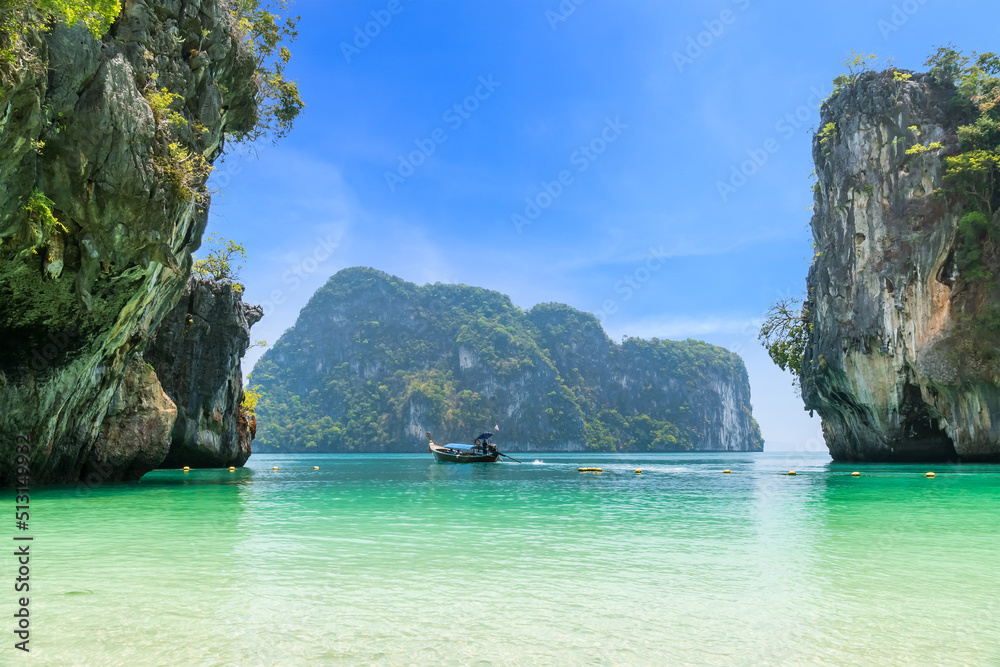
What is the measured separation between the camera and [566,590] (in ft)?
19.6

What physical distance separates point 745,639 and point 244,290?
1142 inches

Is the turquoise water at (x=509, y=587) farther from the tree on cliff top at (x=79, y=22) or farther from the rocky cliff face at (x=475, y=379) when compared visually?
the rocky cliff face at (x=475, y=379)

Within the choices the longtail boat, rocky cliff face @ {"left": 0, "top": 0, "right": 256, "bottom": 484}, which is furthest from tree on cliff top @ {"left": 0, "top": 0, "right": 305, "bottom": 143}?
the longtail boat

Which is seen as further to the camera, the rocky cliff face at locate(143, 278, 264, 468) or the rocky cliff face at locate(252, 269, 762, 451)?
the rocky cliff face at locate(252, 269, 762, 451)

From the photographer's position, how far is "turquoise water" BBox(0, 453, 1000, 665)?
434cm

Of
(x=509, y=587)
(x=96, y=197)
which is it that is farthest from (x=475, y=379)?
(x=509, y=587)

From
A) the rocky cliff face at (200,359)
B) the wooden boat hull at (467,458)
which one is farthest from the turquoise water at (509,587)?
the wooden boat hull at (467,458)

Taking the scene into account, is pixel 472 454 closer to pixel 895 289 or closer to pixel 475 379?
pixel 895 289

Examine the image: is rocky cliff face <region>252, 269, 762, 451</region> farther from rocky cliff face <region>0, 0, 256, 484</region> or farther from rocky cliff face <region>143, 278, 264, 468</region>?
rocky cliff face <region>0, 0, 256, 484</region>

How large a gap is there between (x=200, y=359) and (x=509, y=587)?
83.8 feet

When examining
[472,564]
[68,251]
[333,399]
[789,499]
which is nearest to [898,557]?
[472,564]

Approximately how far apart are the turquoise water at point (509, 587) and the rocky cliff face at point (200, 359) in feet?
48.1

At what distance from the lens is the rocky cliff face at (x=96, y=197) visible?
33.5 ft

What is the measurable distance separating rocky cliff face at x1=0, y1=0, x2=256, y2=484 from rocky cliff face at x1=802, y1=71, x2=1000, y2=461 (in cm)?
2832
